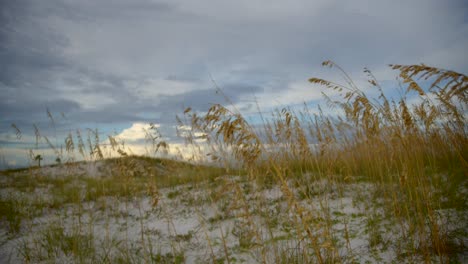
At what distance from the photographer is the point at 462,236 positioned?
7.54 feet

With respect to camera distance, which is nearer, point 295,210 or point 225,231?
point 295,210

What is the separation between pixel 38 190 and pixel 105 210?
2890 millimetres

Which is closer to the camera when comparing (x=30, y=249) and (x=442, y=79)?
(x=442, y=79)

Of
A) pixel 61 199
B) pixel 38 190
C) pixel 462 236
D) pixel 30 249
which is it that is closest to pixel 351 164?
pixel 462 236

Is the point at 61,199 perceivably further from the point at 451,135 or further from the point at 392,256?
the point at 451,135

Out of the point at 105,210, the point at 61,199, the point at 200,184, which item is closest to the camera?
the point at 105,210

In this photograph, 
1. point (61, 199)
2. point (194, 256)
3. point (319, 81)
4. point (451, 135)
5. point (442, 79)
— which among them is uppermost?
point (319, 81)

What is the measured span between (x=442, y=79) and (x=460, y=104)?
3044 mm

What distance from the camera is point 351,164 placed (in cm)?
514

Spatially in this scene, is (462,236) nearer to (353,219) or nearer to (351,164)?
(353,219)

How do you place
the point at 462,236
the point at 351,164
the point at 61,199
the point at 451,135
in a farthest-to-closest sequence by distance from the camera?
1. the point at 61,199
2. the point at 351,164
3. the point at 451,135
4. the point at 462,236

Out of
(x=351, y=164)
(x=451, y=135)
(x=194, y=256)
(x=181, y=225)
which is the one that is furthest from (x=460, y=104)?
(x=181, y=225)

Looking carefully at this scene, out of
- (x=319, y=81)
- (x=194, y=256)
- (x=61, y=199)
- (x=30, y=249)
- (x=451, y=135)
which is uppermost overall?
(x=319, y=81)

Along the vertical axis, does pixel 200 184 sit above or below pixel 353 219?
above
